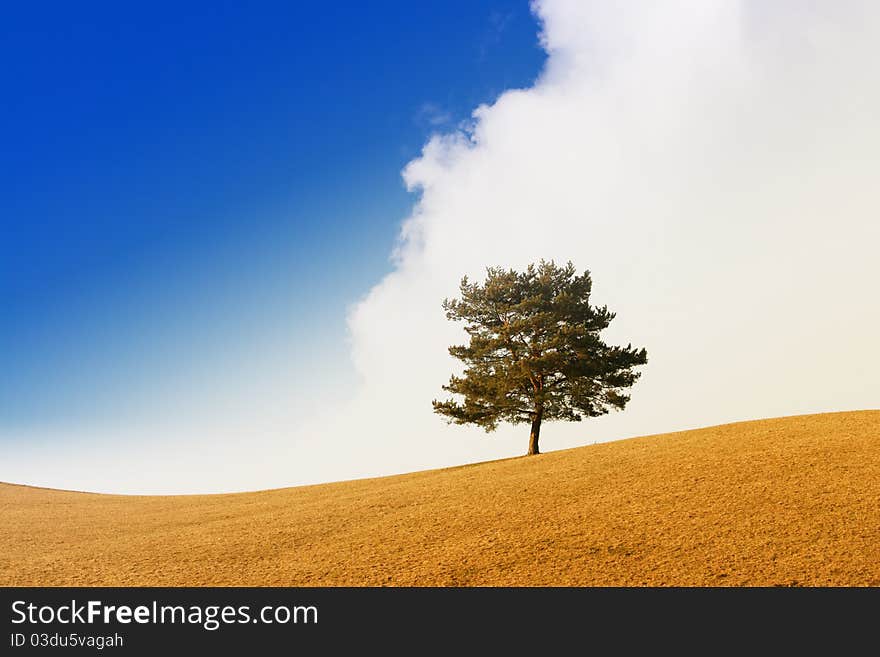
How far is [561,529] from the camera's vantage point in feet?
36.0

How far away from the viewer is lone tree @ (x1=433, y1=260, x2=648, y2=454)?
87.8 feet

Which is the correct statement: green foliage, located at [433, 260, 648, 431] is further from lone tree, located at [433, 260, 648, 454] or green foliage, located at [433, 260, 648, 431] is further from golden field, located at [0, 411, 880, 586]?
golden field, located at [0, 411, 880, 586]

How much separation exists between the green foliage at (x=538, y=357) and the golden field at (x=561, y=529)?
6.86 meters

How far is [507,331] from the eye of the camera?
2783cm

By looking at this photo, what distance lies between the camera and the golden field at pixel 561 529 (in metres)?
8.61

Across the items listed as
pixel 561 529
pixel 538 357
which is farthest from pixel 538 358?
pixel 561 529

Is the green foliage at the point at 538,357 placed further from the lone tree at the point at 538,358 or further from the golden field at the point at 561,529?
the golden field at the point at 561,529

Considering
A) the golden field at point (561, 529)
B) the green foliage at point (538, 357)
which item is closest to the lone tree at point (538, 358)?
the green foliage at point (538, 357)

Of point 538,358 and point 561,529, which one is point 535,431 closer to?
point 538,358
